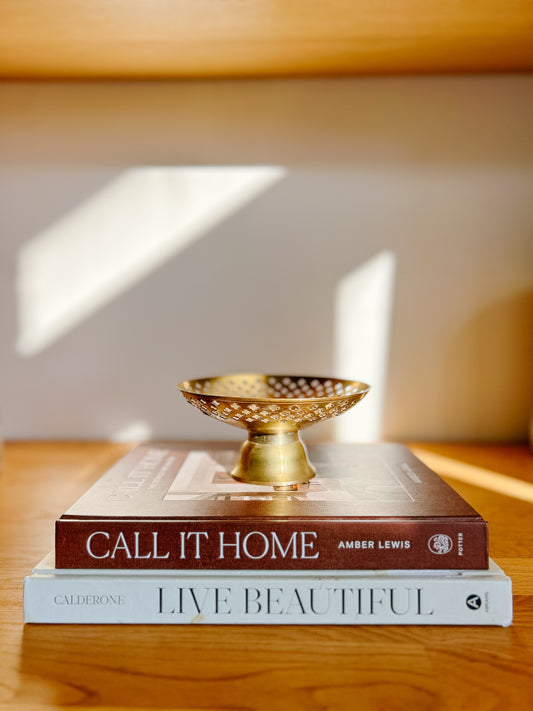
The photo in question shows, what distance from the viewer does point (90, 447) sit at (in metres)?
1.01

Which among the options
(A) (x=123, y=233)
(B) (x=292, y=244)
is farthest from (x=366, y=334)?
(A) (x=123, y=233)

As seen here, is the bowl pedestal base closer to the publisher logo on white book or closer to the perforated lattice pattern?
the perforated lattice pattern

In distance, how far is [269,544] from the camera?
458 mm

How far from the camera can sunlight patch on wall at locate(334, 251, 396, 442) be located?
1028mm

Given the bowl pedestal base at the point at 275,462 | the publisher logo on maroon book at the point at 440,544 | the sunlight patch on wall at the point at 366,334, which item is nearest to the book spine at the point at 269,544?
the publisher logo on maroon book at the point at 440,544

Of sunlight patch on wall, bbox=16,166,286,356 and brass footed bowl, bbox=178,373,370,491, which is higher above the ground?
sunlight patch on wall, bbox=16,166,286,356

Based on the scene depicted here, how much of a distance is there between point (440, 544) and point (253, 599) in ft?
0.48

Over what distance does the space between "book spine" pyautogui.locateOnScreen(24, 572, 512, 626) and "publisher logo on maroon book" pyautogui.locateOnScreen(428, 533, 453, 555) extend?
19 millimetres

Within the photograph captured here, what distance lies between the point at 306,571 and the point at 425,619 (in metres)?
0.09

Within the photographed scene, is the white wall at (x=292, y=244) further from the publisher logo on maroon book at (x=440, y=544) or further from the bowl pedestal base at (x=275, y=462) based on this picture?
the publisher logo on maroon book at (x=440, y=544)

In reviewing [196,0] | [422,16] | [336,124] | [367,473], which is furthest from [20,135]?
[367,473]

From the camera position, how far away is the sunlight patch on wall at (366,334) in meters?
1.03

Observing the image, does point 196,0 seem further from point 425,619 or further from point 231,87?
point 425,619

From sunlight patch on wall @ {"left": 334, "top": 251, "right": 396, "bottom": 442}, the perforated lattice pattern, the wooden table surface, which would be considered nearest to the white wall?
sunlight patch on wall @ {"left": 334, "top": 251, "right": 396, "bottom": 442}
